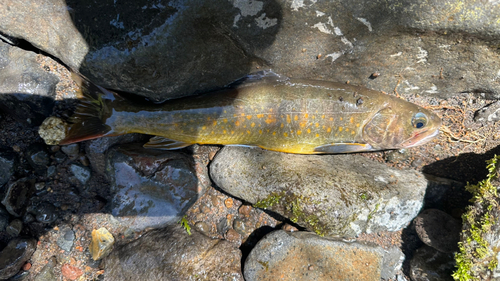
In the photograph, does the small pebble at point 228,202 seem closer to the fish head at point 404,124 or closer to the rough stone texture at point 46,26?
the fish head at point 404,124

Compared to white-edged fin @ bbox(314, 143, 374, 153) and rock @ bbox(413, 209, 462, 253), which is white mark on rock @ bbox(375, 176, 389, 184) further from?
rock @ bbox(413, 209, 462, 253)

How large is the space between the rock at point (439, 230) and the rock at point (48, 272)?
551 cm

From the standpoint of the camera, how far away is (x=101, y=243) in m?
4.18

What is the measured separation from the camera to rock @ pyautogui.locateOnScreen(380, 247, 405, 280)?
13.3 feet

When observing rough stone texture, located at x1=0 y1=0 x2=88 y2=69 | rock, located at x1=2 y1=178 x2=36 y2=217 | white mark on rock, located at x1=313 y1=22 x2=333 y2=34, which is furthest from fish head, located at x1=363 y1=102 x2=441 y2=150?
rock, located at x1=2 y1=178 x2=36 y2=217

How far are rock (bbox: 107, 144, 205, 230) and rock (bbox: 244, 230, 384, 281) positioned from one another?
1.34 metres

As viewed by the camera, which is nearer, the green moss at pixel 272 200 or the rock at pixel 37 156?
the green moss at pixel 272 200

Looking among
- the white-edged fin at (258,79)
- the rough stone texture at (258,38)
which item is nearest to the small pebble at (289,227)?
the white-edged fin at (258,79)

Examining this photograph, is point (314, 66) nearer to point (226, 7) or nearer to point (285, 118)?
point (285, 118)

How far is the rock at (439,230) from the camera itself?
143 inches

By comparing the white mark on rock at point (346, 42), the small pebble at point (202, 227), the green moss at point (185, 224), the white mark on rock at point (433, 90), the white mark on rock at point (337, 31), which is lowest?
the small pebble at point (202, 227)

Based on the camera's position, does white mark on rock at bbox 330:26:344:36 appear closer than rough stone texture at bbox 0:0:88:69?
No

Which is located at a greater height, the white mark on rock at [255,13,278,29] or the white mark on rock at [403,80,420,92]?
the white mark on rock at [255,13,278,29]

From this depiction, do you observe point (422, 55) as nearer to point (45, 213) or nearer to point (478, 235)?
point (478, 235)
